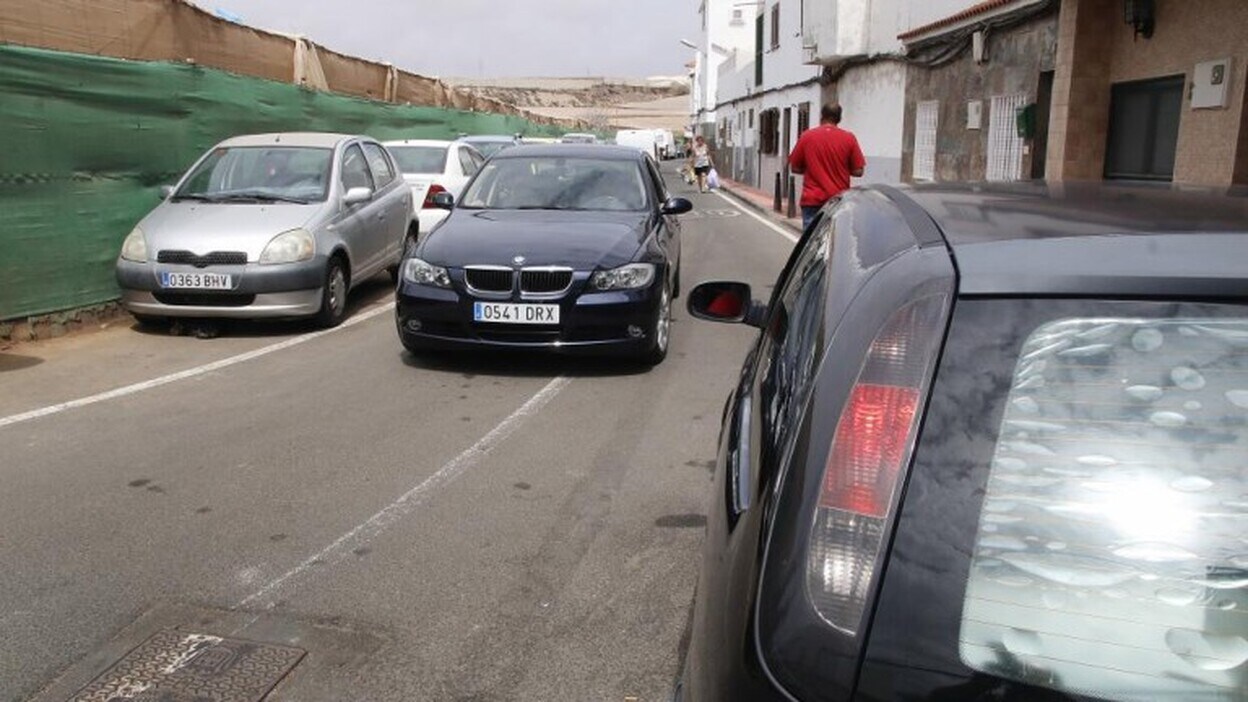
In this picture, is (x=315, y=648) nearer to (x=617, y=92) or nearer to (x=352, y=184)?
(x=352, y=184)

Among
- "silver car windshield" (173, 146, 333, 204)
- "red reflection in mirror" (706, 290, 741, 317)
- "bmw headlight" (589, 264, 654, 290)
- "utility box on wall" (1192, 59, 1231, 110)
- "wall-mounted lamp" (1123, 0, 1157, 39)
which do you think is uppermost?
"wall-mounted lamp" (1123, 0, 1157, 39)

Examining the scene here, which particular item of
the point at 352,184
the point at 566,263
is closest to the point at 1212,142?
the point at 566,263

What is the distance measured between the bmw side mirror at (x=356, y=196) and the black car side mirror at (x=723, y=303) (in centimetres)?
581

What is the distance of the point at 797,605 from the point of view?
1.35m

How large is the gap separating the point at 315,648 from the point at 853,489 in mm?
2292

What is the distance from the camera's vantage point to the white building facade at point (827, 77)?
59.4 feet

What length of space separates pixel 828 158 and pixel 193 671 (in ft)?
27.3

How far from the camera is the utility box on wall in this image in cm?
854

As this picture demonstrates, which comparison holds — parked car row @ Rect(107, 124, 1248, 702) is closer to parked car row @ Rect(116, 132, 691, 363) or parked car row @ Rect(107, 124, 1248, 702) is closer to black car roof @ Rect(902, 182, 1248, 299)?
black car roof @ Rect(902, 182, 1248, 299)

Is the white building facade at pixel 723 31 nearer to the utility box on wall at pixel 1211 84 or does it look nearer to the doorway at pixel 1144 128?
the doorway at pixel 1144 128

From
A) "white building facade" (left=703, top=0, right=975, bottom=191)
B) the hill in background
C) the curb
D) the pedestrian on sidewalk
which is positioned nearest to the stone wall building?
"white building facade" (left=703, top=0, right=975, bottom=191)

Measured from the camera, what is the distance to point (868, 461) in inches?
54.1

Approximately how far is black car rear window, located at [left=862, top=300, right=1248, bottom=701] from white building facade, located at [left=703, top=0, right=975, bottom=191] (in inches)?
566

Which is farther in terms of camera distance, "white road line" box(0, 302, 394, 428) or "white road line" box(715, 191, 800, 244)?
"white road line" box(715, 191, 800, 244)
